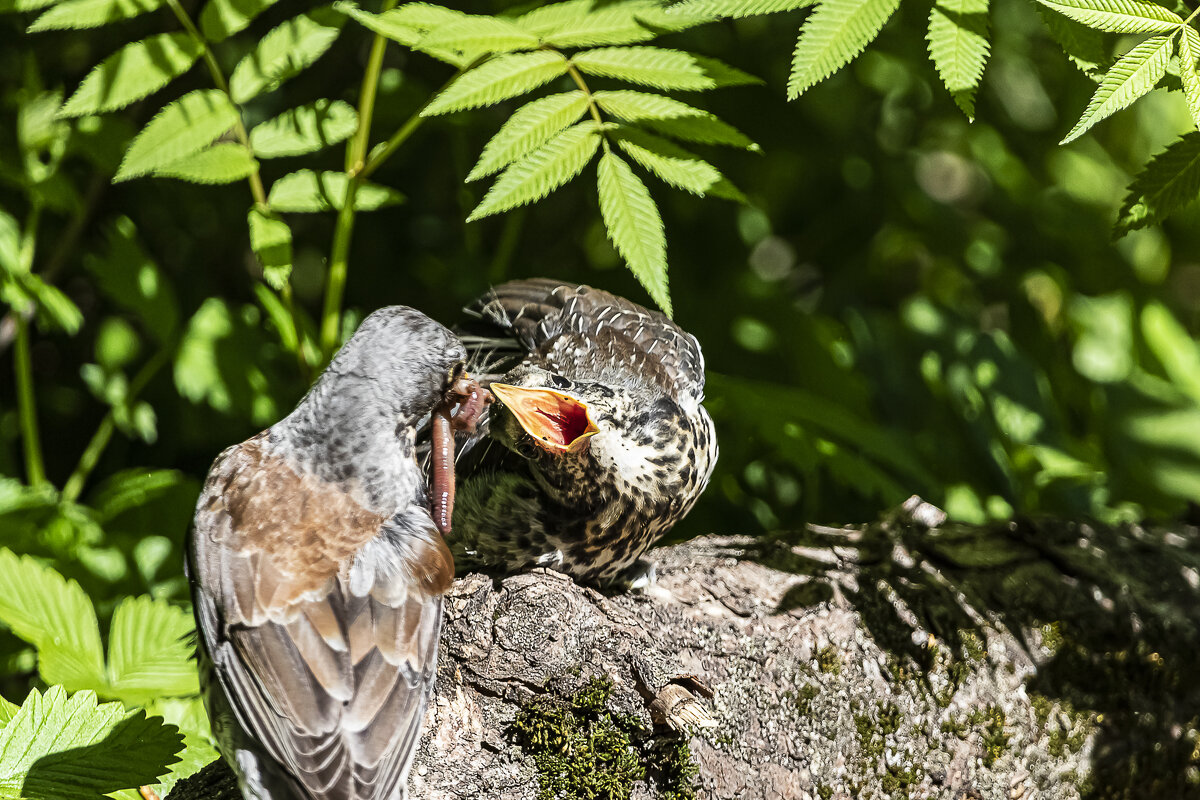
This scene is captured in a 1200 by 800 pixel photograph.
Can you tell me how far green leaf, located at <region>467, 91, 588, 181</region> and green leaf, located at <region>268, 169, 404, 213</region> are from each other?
1.87ft

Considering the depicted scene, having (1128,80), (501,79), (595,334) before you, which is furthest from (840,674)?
(501,79)

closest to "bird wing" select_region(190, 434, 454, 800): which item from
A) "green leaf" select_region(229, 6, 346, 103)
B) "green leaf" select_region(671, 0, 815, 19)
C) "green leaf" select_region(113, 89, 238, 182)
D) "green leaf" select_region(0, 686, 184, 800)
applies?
"green leaf" select_region(0, 686, 184, 800)

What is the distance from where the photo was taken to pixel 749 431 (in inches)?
114

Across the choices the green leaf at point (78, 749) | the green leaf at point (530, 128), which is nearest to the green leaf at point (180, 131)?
the green leaf at point (530, 128)

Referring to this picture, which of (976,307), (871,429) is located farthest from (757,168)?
(871,429)

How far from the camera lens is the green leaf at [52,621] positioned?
210 cm

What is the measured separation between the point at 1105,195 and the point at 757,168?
58.1 inches

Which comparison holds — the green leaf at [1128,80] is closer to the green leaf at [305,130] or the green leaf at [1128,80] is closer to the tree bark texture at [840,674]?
the tree bark texture at [840,674]

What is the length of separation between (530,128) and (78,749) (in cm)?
140

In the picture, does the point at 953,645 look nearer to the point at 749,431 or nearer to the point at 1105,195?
the point at 749,431

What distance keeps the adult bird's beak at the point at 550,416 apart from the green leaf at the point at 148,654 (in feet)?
2.91

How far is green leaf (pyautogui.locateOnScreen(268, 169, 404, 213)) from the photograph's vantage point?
2439 mm

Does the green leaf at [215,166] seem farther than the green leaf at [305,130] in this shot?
No

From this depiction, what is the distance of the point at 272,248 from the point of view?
7.44ft
